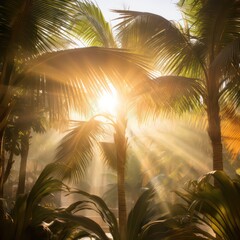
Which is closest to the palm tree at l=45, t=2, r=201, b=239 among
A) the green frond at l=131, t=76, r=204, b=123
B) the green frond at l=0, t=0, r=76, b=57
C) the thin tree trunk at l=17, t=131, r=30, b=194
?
the green frond at l=131, t=76, r=204, b=123

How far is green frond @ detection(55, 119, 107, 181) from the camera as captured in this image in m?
8.20

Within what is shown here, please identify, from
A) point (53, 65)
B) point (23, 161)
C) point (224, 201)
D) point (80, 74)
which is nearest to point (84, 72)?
point (80, 74)

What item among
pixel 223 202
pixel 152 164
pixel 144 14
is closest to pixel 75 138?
pixel 144 14

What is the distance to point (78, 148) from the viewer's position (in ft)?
27.5

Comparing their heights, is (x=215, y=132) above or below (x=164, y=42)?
below

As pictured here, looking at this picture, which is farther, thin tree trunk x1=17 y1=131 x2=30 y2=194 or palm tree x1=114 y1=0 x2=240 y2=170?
thin tree trunk x1=17 y1=131 x2=30 y2=194

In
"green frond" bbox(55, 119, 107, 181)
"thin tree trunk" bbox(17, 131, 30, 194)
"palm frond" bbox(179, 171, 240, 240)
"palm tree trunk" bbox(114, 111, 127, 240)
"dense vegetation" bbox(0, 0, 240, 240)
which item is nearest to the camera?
"palm frond" bbox(179, 171, 240, 240)

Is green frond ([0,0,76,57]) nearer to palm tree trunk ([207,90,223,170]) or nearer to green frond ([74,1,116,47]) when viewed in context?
palm tree trunk ([207,90,223,170])

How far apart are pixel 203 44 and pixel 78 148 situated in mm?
3574

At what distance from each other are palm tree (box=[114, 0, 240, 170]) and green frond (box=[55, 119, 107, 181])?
2343mm

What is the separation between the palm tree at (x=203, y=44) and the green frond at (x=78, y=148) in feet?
7.69

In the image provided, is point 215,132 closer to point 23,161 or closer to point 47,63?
point 47,63

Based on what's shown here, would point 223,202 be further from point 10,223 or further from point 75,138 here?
point 75,138

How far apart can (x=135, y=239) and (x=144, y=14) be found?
4.27 meters
